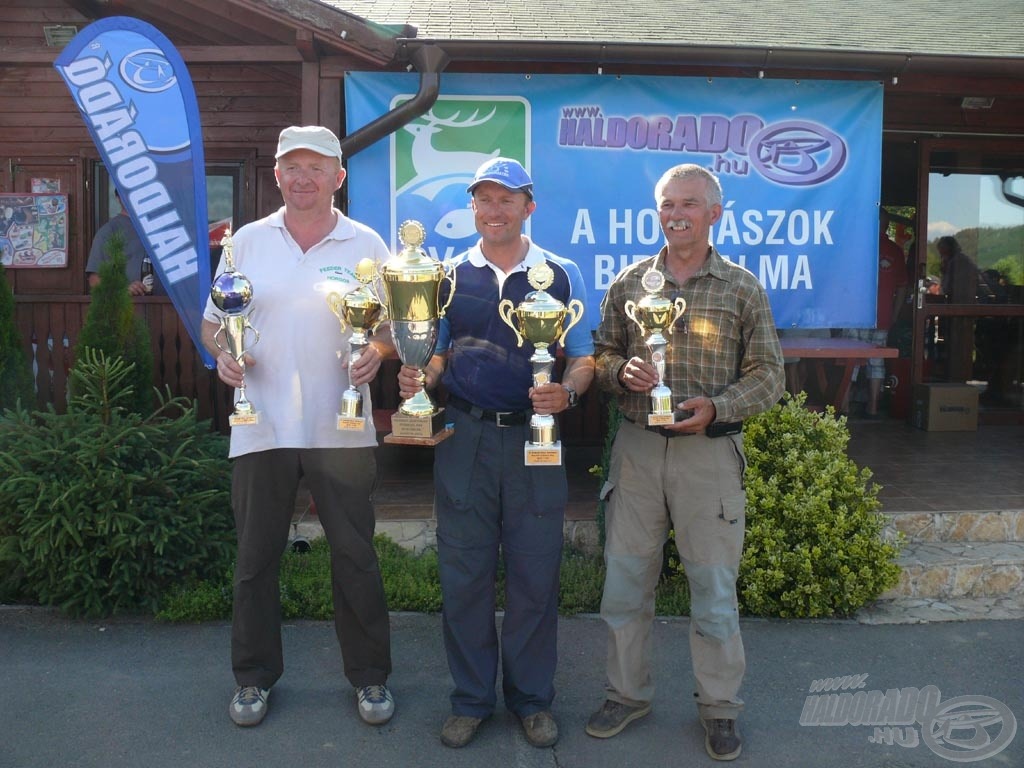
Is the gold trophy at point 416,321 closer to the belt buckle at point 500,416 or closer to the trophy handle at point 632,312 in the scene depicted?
the belt buckle at point 500,416

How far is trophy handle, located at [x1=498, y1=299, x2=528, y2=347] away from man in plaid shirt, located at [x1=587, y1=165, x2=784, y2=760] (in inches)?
15.0

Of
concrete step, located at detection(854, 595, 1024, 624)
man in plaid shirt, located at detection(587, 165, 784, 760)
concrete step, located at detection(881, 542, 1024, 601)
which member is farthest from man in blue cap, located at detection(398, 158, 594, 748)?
concrete step, located at detection(881, 542, 1024, 601)

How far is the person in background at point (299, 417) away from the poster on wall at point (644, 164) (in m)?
2.51

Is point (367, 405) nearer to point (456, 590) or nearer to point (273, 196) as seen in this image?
point (456, 590)

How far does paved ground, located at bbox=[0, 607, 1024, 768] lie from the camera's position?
332cm

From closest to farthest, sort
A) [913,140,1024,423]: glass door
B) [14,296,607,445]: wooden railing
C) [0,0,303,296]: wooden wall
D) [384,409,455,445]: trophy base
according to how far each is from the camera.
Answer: [384,409,455,445]: trophy base
[14,296,607,445]: wooden railing
[0,0,303,296]: wooden wall
[913,140,1024,423]: glass door

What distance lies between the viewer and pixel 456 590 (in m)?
3.30

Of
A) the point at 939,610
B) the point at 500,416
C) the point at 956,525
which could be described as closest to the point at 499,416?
the point at 500,416

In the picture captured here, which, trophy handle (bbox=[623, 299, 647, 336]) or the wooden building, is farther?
the wooden building

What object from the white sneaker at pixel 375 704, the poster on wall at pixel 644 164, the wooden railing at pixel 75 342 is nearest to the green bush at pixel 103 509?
the wooden railing at pixel 75 342

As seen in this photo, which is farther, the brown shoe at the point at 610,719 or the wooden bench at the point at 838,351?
the wooden bench at the point at 838,351

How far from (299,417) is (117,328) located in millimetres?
2469

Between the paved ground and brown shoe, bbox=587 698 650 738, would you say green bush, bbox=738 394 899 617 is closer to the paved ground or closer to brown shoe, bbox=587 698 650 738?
the paved ground

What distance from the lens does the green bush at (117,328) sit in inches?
206
